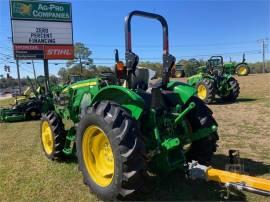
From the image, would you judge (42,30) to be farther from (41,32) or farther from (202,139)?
(202,139)

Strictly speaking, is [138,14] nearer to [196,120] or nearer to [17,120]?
[196,120]

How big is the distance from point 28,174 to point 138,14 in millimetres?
3353

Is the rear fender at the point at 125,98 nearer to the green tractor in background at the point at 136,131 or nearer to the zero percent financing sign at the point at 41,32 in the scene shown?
the green tractor in background at the point at 136,131

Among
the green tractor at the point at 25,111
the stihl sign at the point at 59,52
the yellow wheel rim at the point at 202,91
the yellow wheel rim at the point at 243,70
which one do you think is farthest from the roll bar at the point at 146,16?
the yellow wheel rim at the point at 243,70

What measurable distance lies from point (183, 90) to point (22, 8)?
21.1 m

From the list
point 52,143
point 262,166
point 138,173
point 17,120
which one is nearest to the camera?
point 138,173

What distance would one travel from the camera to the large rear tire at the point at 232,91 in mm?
15453

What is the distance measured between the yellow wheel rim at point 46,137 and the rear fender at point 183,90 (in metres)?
2.97

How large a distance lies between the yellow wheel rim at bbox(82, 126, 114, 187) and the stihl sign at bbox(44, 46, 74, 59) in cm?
2087

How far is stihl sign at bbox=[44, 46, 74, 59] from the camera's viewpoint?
2466 cm

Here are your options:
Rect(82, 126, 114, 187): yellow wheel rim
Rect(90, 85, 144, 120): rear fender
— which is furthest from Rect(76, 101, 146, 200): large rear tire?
Rect(90, 85, 144, 120): rear fender

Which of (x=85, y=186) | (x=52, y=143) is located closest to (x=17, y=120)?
(x=52, y=143)

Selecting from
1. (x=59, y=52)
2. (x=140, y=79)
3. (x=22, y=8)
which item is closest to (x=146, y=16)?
(x=140, y=79)

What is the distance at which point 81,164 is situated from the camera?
4.81 m
